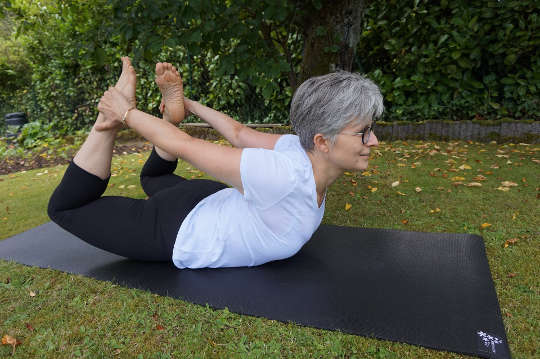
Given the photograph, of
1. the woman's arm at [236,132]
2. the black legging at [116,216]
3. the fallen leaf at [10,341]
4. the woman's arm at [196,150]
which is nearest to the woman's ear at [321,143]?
the woman's arm at [196,150]

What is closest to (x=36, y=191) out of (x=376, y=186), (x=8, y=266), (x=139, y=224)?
(x=8, y=266)

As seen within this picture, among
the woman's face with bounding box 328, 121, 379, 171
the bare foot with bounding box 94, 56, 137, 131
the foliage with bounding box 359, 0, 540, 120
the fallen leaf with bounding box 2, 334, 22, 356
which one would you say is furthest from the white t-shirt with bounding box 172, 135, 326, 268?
the foliage with bounding box 359, 0, 540, 120

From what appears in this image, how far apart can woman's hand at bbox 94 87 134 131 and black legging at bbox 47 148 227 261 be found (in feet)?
1.06

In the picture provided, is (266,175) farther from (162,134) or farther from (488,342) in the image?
(488,342)

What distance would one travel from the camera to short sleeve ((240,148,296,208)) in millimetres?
1549

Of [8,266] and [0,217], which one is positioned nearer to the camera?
[8,266]

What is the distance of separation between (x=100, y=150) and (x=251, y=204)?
88cm

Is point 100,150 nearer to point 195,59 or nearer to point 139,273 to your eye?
point 139,273

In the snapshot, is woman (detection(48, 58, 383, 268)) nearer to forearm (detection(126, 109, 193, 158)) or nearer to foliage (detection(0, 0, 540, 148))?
forearm (detection(126, 109, 193, 158))

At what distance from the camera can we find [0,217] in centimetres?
356

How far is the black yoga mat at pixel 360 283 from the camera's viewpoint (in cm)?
161

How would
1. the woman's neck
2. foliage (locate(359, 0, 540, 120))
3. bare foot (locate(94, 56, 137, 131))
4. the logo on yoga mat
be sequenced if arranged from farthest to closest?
foliage (locate(359, 0, 540, 120))
bare foot (locate(94, 56, 137, 131))
the woman's neck
the logo on yoga mat

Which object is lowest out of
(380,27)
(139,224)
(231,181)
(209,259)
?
(209,259)

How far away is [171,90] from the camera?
83.9 inches
